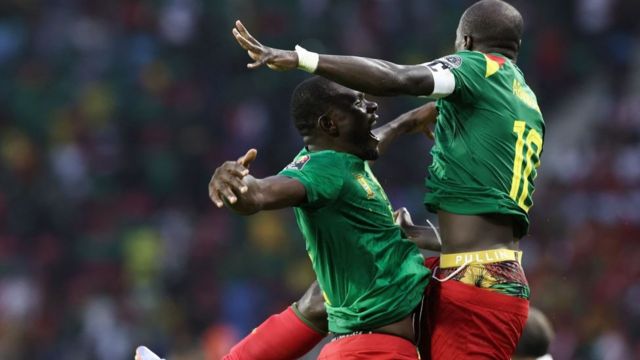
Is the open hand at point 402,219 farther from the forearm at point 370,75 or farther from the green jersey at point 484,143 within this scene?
the forearm at point 370,75

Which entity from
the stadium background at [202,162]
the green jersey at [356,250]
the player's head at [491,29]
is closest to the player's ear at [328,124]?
the green jersey at [356,250]

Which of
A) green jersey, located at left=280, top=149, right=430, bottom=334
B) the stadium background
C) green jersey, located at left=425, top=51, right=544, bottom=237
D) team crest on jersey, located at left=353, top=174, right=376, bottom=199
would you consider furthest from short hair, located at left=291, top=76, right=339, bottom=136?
the stadium background

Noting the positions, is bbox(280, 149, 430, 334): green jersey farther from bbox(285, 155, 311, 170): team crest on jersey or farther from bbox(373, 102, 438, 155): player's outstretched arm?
bbox(373, 102, 438, 155): player's outstretched arm

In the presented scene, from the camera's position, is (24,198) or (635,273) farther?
(24,198)

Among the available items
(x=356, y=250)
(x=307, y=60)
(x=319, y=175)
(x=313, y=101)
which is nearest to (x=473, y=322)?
(x=356, y=250)

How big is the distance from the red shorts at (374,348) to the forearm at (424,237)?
702 mm

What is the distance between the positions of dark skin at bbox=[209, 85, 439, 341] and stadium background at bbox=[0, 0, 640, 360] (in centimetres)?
498

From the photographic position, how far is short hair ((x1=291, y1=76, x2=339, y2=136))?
570cm

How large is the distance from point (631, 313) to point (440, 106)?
613 cm

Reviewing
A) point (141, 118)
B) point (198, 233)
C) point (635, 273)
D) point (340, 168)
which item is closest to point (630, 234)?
point (635, 273)

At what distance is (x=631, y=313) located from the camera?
1130 centimetres

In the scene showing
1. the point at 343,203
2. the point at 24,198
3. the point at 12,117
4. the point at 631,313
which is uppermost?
the point at 12,117

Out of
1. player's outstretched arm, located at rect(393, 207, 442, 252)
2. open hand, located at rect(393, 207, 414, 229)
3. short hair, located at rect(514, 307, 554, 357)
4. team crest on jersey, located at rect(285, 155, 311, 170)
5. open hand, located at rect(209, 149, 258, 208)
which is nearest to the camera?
open hand, located at rect(209, 149, 258, 208)

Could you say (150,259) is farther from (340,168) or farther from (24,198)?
(340,168)
